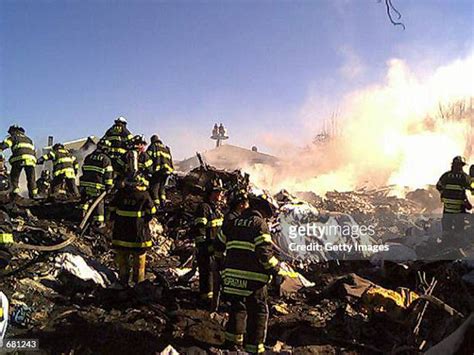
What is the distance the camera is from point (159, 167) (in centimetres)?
991

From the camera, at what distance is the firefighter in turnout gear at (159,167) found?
973 cm

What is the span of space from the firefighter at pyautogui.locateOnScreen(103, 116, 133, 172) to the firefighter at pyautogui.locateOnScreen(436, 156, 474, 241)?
6617 mm

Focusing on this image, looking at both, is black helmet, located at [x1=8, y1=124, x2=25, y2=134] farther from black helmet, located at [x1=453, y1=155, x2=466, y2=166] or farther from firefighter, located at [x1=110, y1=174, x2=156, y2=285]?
black helmet, located at [x1=453, y1=155, x2=466, y2=166]

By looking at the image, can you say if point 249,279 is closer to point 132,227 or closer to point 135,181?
point 132,227

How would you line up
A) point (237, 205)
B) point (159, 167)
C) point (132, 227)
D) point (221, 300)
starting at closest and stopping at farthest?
point (237, 205), point (132, 227), point (221, 300), point (159, 167)

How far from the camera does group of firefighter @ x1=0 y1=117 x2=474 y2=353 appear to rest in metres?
4.50

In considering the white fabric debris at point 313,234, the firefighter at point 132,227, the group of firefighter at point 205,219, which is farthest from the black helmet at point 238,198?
the white fabric debris at point 313,234

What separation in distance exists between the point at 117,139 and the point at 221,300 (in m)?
4.87

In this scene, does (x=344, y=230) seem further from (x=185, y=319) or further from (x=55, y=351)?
(x=55, y=351)

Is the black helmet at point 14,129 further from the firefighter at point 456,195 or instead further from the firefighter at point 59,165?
the firefighter at point 456,195

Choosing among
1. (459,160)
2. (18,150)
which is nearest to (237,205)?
(459,160)

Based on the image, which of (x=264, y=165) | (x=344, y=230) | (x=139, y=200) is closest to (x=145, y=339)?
(x=139, y=200)

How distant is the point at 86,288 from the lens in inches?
233

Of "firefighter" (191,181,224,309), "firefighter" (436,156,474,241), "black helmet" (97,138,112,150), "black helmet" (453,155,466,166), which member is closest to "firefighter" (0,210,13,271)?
"firefighter" (191,181,224,309)
